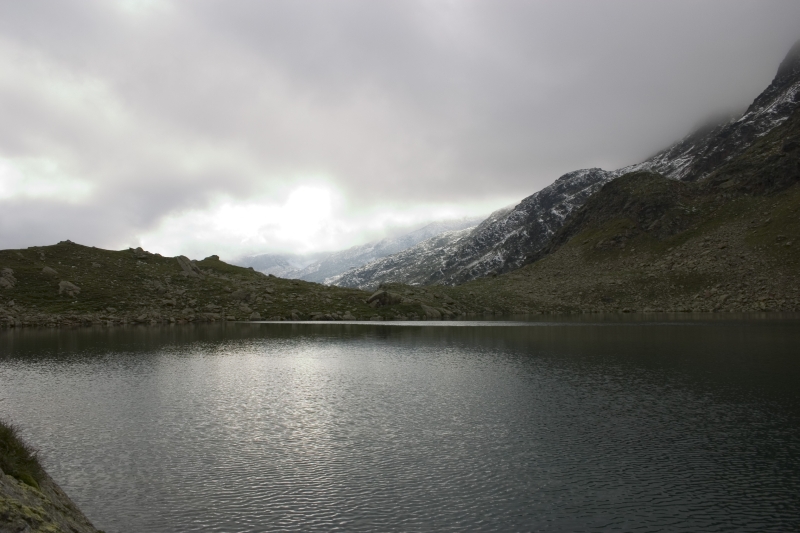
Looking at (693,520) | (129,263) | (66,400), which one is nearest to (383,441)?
(693,520)

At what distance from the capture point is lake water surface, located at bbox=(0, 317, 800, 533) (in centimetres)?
2214

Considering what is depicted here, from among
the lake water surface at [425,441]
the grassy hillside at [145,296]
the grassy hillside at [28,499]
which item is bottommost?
the lake water surface at [425,441]

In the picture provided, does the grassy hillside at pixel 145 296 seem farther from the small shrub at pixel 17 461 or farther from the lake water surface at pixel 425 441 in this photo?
the small shrub at pixel 17 461

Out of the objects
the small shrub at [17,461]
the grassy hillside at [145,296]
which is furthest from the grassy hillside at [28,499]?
the grassy hillside at [145,296]

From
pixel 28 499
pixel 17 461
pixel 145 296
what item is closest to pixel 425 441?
pixel 17 461

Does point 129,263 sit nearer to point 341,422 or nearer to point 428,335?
point 428,335

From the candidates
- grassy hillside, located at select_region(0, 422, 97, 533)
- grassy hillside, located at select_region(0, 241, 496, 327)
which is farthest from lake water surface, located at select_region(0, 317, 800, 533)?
grassy hillside, located at select_region(0, 241, 496, 327)

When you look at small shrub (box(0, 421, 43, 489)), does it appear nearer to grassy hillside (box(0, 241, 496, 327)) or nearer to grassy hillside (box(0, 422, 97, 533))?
grassy hillside (box(0, 422, 97, 533))

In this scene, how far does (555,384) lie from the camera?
165ft

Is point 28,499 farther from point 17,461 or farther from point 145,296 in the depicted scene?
point 145,296

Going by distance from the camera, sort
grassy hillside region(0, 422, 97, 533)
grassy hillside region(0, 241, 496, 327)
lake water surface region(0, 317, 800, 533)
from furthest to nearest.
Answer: grassy hillside region(0, 241, 496, 327), lake water surface region(0, 317, 800, 533), grassy hillside region(0, 422, 97, 533)

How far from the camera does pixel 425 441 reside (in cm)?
3253

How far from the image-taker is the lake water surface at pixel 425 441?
22141mm

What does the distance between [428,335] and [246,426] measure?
244ft
